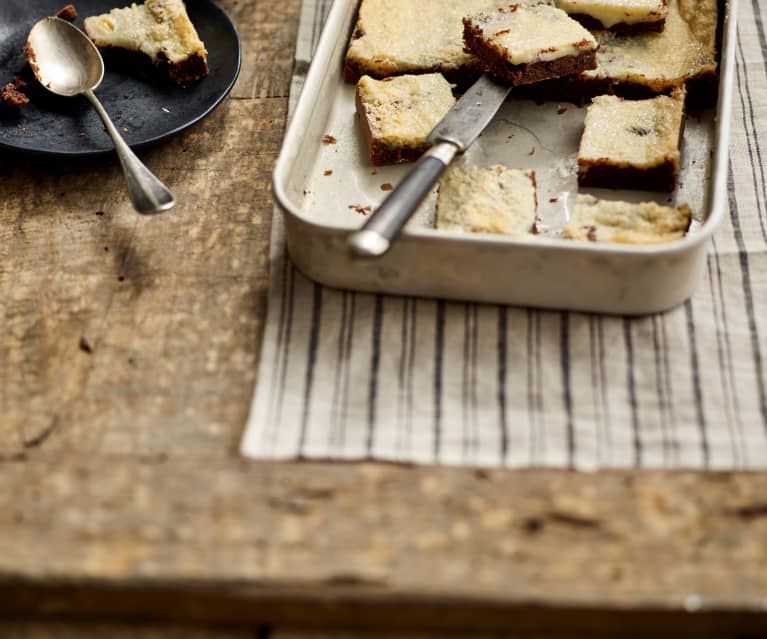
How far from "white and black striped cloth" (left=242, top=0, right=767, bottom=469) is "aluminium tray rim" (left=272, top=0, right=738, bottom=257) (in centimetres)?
16

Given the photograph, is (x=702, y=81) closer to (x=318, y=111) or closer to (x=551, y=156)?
(x=551, y=156)

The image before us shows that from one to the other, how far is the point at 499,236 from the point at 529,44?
0.61 metres

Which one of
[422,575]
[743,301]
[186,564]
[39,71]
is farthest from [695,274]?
[39,71]

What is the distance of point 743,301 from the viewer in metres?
1.72

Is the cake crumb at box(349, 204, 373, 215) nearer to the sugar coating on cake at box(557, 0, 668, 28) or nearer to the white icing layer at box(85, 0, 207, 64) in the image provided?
the white icing layer at box(85, 0, 207, 64)

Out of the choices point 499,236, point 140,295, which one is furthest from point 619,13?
point 140,295

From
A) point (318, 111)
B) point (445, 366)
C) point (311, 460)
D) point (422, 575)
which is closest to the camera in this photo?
point (422, 575)

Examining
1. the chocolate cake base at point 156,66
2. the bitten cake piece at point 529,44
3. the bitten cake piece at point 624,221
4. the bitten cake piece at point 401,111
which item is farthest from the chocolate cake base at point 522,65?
the chocolate cake base at point 156,66

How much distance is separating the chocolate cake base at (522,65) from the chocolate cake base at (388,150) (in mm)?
238

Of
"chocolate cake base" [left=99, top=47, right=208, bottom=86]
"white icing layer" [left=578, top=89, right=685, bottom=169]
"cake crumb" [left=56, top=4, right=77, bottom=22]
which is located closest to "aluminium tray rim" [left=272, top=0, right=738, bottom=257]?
"white icing layer" [left=578, top=89, right=685, bottom=169]

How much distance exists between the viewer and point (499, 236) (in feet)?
5.13

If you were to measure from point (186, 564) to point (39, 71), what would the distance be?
1254mm

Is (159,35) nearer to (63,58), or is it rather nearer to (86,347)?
(63,58)

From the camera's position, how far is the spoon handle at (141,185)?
1.81 meters
